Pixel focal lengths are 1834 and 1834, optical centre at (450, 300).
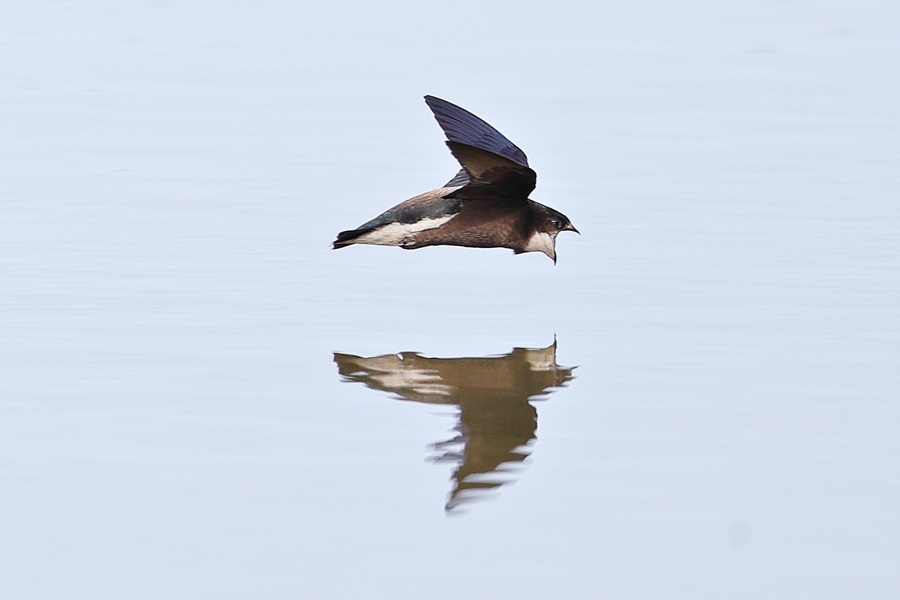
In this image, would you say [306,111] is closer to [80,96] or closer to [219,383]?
[80,96]

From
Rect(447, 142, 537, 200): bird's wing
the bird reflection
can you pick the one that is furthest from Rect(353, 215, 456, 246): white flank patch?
the bird reflection

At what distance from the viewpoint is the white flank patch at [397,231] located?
30.4 ft

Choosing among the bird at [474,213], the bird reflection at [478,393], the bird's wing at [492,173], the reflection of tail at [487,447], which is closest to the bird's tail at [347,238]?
the bird at [474,213]

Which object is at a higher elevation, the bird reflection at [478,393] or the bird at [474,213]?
the bird at [474,213]

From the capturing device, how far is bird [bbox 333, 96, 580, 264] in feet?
30.0

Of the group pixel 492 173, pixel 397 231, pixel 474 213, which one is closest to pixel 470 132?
pixel 492 173

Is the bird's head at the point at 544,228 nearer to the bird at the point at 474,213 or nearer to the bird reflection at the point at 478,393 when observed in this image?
the bird at the point at 474,213

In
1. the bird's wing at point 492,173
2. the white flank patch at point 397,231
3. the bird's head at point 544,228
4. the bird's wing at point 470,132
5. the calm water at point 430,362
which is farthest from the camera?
the bird's head at point 544,228

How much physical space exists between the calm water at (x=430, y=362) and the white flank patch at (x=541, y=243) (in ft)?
1.45

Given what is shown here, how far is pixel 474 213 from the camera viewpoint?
370 inches

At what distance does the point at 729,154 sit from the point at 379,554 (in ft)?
27.1

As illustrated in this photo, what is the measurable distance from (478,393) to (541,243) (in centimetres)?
205

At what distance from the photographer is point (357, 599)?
5434mm

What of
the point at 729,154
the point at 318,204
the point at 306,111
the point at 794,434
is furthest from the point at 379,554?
the point at 306,111
